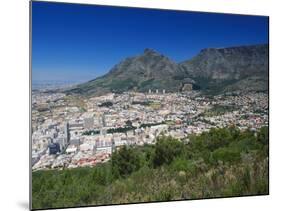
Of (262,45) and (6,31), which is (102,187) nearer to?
(6,31)

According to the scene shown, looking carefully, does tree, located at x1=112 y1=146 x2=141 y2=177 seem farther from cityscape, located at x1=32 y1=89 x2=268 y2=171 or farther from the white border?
the white border

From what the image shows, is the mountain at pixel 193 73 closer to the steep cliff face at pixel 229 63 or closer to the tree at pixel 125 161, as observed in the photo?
the steep cliff face at pixel 229 63

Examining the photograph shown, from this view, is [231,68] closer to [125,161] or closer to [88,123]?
[125,161]

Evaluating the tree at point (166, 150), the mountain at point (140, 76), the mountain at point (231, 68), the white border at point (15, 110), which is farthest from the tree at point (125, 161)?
the mountain at point (231, 68)

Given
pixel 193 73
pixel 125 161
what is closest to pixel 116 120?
pixel 125 161

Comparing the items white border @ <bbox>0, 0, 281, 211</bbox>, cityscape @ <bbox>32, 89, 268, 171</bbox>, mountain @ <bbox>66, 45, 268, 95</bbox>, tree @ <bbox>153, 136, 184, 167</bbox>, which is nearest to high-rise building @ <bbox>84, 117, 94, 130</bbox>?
cityscape @ <bbox>32, 89, 268, 171</bbox>
